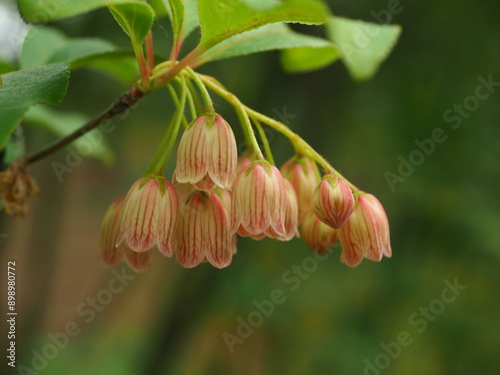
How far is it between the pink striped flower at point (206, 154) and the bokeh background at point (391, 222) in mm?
2479

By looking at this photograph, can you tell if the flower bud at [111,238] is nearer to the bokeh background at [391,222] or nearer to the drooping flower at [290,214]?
the drooping flower at [290,214]

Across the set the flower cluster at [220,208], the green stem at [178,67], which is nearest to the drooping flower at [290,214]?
the flower cluster at [220,208]

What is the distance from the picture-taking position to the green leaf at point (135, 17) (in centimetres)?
107

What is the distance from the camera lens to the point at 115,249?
1.40 m

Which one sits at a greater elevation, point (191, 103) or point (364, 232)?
point (191, 103)

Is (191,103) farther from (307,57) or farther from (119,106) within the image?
(307,57)

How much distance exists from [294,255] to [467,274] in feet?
4.66

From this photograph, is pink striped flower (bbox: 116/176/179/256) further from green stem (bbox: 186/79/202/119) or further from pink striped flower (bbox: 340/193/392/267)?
pink striped flower (bbox: 340/193/392/267)

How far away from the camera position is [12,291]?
2.16 m

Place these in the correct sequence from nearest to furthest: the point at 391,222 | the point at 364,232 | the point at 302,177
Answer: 1. the point at 364,232
2. the point at 302,177
3. the point at 391,222

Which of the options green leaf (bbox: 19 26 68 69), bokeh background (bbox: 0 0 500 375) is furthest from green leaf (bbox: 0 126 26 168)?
bokeh background (bbox: 0 0 500 375)

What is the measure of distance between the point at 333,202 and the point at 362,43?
0.63 meters

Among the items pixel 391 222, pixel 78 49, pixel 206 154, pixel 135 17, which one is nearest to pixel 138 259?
pixel 206 154

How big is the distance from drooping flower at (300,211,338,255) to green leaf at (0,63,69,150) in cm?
68
